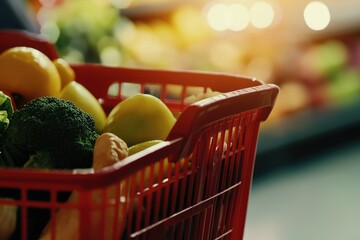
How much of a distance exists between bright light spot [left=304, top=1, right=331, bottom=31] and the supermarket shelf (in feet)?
1.17

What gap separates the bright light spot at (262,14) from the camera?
3334 millimetres

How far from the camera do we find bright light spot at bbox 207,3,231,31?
336cm

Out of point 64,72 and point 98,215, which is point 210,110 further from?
point 64,72

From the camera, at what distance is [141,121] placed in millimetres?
1230

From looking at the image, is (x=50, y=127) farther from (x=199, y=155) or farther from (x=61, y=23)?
(x=61, y=23)

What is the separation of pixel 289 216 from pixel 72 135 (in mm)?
1675

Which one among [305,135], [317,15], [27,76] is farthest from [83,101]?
Answer: [317,15]

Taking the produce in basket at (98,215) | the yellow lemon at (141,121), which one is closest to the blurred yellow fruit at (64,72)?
the yellow lemon at (141,121)

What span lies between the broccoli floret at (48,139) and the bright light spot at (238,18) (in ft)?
7.60

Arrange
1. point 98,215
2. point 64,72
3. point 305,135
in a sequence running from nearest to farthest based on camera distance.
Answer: point 98,215
point 64,72
point 305,135

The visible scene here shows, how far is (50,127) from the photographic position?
3.46ft

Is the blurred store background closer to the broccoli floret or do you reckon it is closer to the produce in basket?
the broccoli floret

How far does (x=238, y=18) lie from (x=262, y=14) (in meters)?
0.10

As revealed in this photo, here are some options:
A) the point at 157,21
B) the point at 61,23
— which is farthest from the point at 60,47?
the point at 157,21
